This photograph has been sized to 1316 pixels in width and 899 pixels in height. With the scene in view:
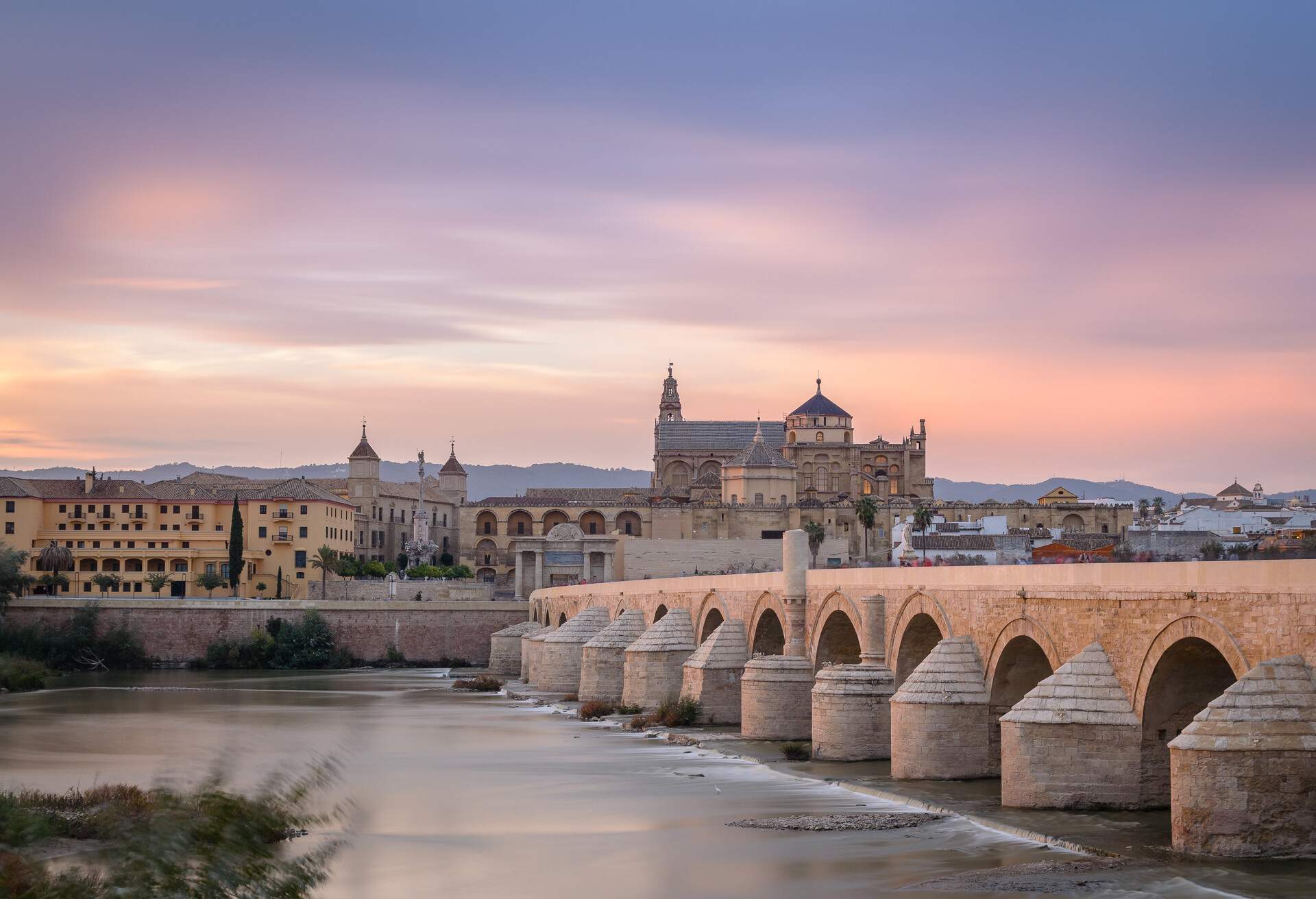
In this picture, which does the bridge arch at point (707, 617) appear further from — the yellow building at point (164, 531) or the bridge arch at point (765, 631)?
the yellow building at point (164, 531)

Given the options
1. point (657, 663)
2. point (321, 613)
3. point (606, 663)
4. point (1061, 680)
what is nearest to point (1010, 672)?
point (1061, 680)

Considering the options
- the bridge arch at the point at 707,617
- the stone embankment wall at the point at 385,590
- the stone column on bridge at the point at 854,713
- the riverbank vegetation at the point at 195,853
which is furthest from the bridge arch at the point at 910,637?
the stone embankment wall at the point at 385,590

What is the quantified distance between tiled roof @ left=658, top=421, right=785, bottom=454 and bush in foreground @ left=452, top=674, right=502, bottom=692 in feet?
203

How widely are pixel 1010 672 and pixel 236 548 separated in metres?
56.8

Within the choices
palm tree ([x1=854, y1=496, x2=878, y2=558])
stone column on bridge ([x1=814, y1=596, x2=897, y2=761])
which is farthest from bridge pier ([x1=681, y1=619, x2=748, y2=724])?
palm tree ([x1=854, y1=496, x2=878, y2=558])

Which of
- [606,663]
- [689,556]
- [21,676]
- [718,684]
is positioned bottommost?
[21,676]

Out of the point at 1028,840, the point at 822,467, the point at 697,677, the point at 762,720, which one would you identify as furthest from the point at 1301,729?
the point at 822,467

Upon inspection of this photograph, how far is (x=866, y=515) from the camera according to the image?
94500mm

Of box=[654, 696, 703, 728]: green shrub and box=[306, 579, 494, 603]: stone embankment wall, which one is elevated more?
box=[306, 579, 494, 603]: stone embankment wall

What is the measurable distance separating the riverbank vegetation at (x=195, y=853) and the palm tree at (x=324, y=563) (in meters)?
67.9

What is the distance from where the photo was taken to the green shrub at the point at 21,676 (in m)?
52.1

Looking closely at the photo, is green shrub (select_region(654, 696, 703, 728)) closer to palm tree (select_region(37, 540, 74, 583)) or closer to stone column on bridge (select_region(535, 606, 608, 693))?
stone column on bridge (select_region(535, 606, 608, 693))

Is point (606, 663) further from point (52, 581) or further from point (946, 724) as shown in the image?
point (52, 581)

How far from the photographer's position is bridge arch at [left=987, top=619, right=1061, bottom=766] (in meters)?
22.3
